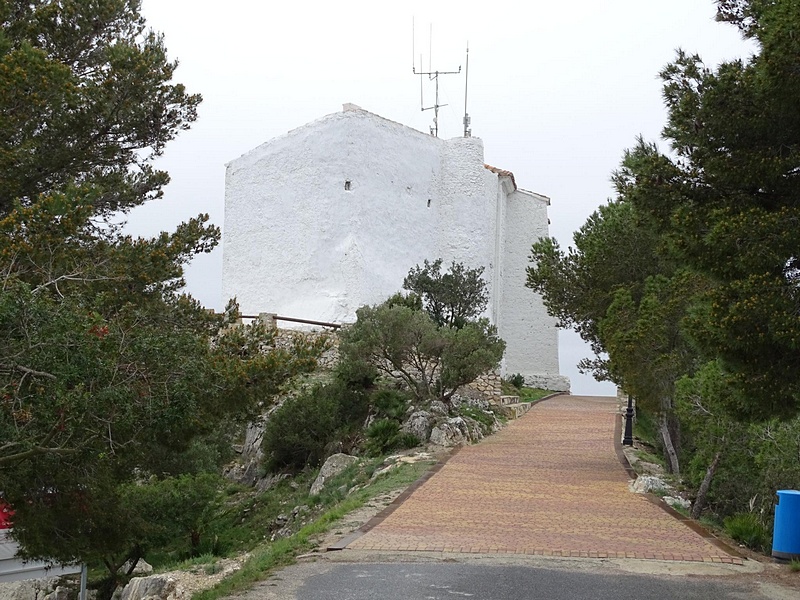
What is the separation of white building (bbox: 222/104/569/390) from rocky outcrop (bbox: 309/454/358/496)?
11950 mm

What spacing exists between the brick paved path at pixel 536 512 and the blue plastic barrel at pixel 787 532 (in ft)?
1.94

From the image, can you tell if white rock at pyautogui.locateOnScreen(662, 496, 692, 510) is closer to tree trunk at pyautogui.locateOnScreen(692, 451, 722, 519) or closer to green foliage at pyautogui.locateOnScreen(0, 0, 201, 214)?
tree trunk at pyautogui.locateOnScreen(692, 451, 722, 519)

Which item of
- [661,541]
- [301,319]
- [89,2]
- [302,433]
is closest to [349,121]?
[301,319]

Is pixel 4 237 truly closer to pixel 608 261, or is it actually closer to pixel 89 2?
pixel 89 2

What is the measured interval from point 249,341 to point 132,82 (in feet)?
14.8

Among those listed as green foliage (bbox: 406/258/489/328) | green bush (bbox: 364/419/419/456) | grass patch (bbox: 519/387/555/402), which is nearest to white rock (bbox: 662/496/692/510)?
green bush (bbox: 364/419/419/456)

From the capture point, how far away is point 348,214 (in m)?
32.1

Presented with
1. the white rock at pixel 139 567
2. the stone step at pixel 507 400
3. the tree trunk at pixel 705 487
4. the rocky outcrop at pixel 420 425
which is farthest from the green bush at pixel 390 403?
the tree trunk at pixel 705 487

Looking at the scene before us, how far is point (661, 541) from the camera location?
10938 mm

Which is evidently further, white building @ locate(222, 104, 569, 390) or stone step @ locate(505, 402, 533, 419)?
white building @ locate(222, 104, 569, 390)

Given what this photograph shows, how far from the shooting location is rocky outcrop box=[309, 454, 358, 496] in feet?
61.8

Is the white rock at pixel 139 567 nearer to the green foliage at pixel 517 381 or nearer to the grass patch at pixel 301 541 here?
the grass patch at pixel 301 541

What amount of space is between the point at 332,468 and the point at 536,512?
724 cm

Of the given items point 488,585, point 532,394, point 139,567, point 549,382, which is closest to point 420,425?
point 139,567
